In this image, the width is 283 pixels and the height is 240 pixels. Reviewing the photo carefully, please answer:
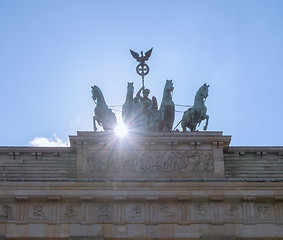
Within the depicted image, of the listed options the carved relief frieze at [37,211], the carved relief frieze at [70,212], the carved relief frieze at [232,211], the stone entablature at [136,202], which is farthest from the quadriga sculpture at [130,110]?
the carved relief frieze at [232,211]

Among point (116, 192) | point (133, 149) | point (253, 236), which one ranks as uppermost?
point (133, 149)

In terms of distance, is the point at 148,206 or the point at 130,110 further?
the point at 130,110

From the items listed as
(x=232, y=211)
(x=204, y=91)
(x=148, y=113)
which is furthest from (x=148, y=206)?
(x=204, y=91)

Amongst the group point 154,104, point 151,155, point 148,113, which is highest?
point 154,104

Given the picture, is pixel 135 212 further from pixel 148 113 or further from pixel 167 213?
pixel 148 113

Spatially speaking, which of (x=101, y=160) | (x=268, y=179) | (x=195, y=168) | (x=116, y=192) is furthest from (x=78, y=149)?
(x=268, y=179)

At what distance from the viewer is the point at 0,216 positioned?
25.3 meters

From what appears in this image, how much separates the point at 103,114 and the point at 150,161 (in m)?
3.13

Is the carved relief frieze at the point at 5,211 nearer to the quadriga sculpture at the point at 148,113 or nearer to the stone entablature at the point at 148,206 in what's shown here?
the stone entablature at the point at 148,206

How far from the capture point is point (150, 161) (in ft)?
88.9

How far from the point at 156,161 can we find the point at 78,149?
9.55 feet

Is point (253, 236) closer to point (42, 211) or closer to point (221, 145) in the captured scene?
point (221, 145)

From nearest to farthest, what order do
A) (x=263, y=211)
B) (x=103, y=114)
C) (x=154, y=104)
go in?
(x=263, y=211), (x=103, y=114), (x=154, y=104)

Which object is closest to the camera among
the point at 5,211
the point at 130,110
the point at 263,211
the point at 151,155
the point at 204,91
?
the point at 5,211
